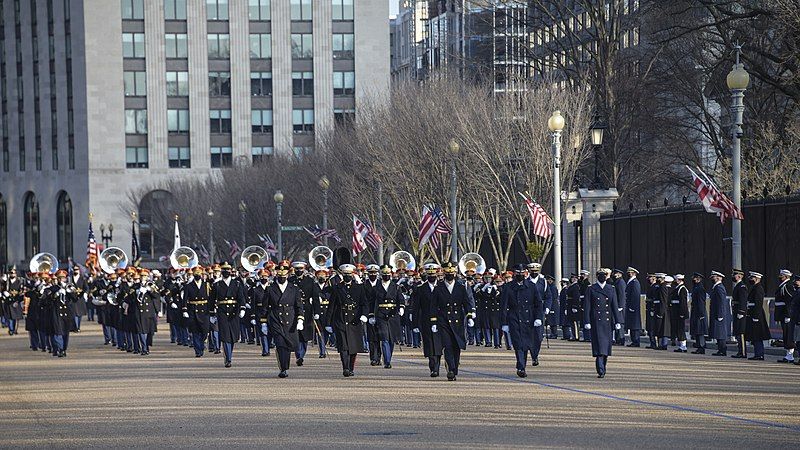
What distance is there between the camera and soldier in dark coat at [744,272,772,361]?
28.0m

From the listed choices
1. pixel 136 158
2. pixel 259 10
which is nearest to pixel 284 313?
pixel 136 158

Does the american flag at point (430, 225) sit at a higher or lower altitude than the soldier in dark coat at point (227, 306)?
higher

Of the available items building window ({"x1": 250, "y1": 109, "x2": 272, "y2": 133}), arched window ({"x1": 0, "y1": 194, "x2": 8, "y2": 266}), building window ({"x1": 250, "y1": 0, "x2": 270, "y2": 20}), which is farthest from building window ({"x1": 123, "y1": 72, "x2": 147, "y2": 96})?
arched window ({"x1": 0, "y1": 194, "x2": 8, "y2": 266})

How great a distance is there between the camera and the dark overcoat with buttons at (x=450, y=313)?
23812 millimetres

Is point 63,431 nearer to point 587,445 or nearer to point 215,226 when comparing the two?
point 587,445

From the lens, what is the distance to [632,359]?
93.6ft

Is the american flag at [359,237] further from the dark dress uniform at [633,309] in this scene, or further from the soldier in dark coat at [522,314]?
the soldier in dark coat at [522,314]

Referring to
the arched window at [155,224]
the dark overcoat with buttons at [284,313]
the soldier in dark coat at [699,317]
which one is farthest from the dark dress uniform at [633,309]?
the arched window at [155,224]

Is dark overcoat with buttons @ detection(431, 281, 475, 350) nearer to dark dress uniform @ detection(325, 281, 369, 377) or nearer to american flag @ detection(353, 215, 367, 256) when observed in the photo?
dark dress uniform @ detection(325, 281, 369, 377)

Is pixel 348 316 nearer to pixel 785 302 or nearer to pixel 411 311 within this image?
pixel 411 311

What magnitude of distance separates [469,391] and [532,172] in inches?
1051

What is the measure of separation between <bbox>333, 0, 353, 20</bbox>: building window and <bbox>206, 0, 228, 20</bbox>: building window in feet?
29.2

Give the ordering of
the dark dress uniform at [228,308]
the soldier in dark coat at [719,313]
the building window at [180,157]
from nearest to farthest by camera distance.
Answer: the dark dress uniform at [228,308]
the soldier in dark coat at [719,313]
the building window at [180,157]

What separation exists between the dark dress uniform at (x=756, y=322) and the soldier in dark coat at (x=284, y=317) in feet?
28.4
